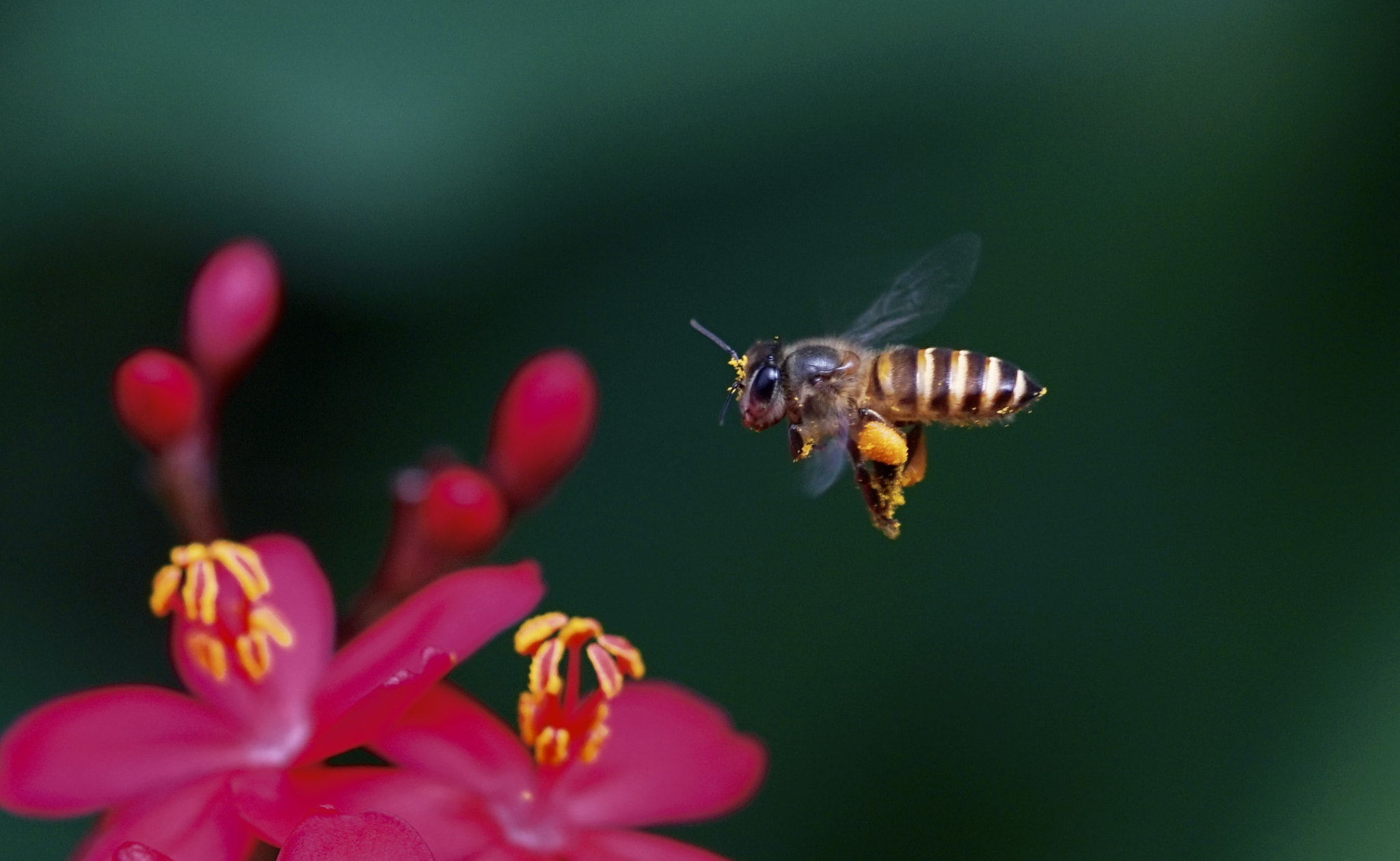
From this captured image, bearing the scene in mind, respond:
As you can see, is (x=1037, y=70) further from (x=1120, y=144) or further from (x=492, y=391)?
(x=492, y=391)

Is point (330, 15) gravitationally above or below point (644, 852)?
above

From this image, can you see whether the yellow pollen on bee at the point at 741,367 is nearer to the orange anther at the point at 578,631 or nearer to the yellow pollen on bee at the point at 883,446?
the yellow pollen on bee at the point at 883,446

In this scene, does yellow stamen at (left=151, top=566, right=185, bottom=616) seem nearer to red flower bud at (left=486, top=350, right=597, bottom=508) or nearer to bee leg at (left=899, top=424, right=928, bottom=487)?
red flower bud at (left=486, top=350, right=597, bottom=508)

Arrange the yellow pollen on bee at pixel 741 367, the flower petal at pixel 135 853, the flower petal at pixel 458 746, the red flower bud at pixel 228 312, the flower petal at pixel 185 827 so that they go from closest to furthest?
the flower petal at pixel 135 853
the flower petal at pixel 185 827
the flower petal at pixel 458 746
the yellow pollen on bee at pixel 741 367
the red flower bud at pixel 228 312

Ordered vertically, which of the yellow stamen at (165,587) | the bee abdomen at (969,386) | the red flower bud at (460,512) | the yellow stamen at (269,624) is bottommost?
the yellow stamen at (269,624)

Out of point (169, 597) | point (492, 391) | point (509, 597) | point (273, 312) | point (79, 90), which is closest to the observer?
point (509, 597)

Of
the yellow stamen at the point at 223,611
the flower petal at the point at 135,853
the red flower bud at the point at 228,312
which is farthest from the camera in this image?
the red flower bud at the point at 228,312

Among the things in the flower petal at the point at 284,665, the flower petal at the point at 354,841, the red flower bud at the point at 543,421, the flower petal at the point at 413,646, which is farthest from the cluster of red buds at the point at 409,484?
the flower petal at the point at 354,841

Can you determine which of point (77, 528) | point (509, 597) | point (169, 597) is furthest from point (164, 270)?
point (509, 597)
